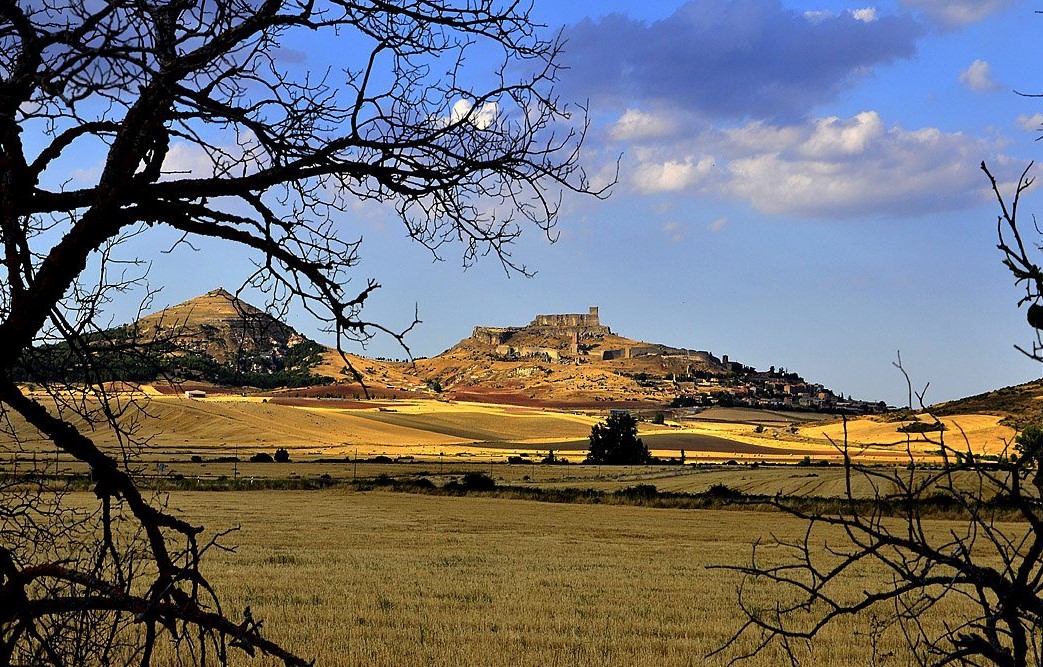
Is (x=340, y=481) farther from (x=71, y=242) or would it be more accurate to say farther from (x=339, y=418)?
(x=339, y=418)

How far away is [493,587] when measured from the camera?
17.8 meters

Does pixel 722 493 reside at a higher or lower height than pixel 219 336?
lower

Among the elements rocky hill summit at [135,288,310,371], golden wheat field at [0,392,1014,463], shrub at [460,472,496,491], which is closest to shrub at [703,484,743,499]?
shrub at [460,472,496,491]

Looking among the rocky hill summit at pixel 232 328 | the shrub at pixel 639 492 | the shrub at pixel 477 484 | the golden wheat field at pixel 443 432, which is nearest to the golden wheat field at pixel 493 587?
the rocky hill summit at pixel 232 328

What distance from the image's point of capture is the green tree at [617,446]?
7875cm

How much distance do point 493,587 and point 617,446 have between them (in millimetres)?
61771

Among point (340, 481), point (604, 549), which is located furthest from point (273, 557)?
point (340, 481)

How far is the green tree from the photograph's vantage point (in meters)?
78.8

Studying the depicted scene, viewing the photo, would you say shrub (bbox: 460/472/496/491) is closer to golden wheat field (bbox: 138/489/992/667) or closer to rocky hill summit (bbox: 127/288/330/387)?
golden wheat field (bbox: 138/489/992/667)

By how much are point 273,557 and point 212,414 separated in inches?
3420

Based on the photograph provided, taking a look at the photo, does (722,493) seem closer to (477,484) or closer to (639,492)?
(639,492)

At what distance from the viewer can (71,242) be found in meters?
3.37

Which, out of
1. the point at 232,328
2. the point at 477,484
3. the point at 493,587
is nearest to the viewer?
the point at 232,328

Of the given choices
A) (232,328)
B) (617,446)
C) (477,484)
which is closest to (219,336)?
(232,328)
